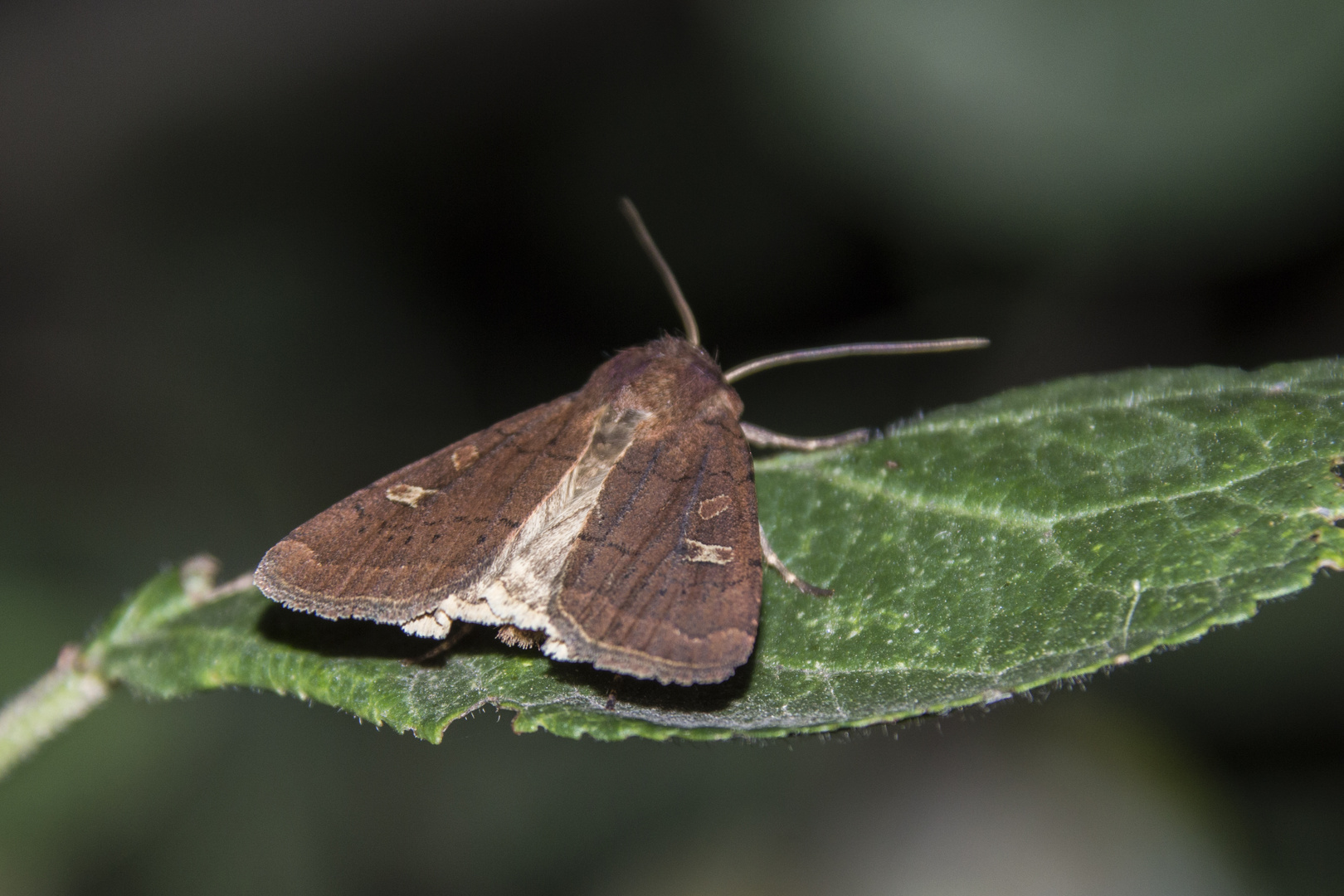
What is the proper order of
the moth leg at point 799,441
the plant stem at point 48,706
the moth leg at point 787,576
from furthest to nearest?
the moth leg at point 799,441 < the plant stem at point 48,706 < the moth leg at point 787,576

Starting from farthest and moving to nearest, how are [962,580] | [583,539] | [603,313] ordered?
1. [603,313]
2. [583,539]
3. [962,580]

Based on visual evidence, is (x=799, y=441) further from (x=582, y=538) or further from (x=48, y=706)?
(x=48, y=706)

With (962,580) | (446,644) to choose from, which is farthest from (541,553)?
(962,580)

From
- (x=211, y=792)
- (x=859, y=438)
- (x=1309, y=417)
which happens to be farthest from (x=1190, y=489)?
(x=211, y=792)

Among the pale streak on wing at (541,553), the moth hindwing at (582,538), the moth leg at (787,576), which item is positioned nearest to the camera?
the moth hindwing at (582,538)

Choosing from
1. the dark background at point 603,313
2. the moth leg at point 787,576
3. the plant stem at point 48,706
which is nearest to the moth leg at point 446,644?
the moth leg at point 787,576

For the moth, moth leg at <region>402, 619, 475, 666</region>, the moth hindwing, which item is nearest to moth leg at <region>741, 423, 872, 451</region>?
the moth

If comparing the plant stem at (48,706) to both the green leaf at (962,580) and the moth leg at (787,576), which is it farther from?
the moth leg at (787,576)
